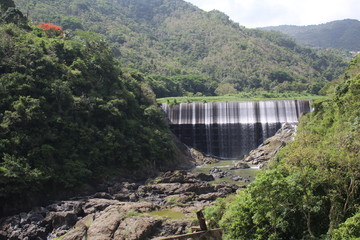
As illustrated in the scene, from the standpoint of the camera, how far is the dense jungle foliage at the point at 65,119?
29094mm

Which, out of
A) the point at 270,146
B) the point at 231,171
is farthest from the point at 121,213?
the point at 270,146

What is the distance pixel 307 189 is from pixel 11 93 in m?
28.4

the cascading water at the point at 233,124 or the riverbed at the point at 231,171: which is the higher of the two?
the cascading water at the point at 233,124

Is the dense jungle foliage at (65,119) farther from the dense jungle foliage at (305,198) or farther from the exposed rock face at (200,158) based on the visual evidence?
the dense jungle foliage at (305,198)

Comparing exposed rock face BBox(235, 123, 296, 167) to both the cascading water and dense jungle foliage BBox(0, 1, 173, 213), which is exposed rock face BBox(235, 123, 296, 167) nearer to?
the cascading water

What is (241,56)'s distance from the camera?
114938mm

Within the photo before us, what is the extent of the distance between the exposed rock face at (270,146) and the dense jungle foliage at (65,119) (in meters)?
10.6

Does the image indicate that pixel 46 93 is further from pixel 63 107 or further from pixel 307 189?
pixel 307 189

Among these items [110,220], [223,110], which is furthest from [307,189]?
[223,110]

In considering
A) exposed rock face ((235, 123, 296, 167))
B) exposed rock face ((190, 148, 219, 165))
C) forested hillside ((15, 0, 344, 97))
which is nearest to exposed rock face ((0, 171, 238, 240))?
exposed rock face ((235, 123, 296, 167))

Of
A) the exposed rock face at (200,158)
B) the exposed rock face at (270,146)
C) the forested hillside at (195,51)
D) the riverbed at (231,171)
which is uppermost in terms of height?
the forested hillside at (195,51)

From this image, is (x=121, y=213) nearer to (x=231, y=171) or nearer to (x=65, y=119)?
(x=65, y=119)

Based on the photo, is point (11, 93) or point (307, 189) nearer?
point (307, 189)

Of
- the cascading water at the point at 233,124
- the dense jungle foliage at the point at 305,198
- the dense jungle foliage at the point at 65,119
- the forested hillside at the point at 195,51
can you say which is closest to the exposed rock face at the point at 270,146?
the cascading water at the point at 233,124
